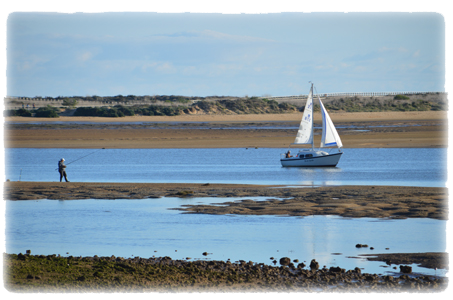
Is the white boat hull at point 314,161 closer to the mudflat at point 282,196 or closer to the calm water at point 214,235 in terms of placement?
the mudflat at point 282,196

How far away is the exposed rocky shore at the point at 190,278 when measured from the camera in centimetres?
1062

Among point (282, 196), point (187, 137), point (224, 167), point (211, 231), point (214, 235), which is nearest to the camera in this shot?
point (214, 235)

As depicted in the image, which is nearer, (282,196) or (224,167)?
(282,196)

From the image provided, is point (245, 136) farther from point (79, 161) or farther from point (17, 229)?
point (17, 229)

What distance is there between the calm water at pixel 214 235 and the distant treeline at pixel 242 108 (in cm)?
8148

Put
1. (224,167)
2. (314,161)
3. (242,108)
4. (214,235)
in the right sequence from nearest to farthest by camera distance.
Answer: (214,235) → (224,167) → (314,161) → (242,108)

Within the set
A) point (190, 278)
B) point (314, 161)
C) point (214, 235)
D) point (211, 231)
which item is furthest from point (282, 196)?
point (314, 161)

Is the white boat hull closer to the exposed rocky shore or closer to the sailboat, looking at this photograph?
the sailboat

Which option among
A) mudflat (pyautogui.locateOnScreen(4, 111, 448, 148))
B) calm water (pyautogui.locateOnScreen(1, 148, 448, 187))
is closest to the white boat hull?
calm water (pyautogui.locateOnScreen(1, 148, 448, 187))

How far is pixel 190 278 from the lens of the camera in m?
11.5

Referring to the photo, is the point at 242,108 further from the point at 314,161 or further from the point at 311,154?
the point at 314,161

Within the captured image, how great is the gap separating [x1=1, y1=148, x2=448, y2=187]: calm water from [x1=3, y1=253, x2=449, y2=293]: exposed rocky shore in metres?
16.6

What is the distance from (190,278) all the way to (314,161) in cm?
2866

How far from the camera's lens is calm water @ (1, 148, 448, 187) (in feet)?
101
